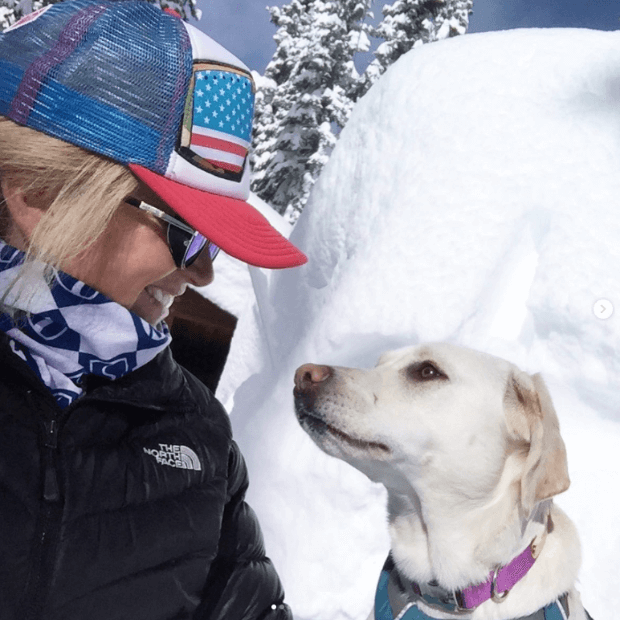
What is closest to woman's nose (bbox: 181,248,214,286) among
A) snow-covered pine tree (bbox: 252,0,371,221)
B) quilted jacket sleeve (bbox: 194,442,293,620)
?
quilted jacket sleeve (bbox: 194,442,293,620)

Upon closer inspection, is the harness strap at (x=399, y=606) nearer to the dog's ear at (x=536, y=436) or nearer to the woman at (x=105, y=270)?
the dog's ear at (x=536, y=436)

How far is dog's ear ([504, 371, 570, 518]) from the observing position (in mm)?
Result: 1858

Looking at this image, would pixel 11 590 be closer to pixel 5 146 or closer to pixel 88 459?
pixel 88 459

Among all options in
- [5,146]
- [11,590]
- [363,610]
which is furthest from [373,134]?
[11,590]

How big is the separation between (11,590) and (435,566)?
1.53 metres

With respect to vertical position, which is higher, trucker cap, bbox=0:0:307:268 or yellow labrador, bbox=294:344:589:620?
trucker cap, bbox=0:0:307:268

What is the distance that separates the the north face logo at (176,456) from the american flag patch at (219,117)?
817mm

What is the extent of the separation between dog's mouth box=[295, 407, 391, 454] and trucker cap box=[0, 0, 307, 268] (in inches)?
32.6

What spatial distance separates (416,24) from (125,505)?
865 inches

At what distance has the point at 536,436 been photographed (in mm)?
1995

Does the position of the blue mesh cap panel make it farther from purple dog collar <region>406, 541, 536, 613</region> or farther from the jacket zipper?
purple dog collar <region>406, 541, 536, 613</region>

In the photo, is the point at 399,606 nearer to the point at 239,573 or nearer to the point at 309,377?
the point at 239,573

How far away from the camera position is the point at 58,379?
1444 millimetres

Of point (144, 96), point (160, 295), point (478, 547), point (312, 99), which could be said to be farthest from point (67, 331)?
point (312, 99)
